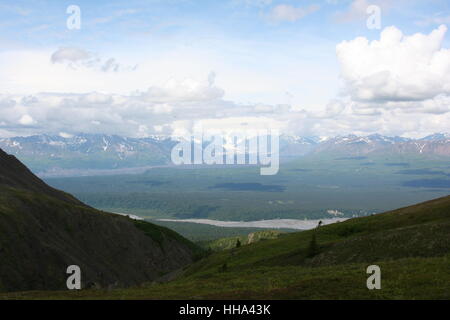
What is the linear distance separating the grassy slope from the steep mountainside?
2565 cm

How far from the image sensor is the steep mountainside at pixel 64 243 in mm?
88438

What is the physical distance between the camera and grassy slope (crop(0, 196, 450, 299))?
3484 centimetres

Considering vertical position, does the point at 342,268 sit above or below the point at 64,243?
above

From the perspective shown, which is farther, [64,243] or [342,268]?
[64,243]

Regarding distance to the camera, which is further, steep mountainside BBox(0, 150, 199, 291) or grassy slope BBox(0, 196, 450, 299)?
steep mountainside BBox(0, 150, 199, 291)

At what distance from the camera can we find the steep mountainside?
8844cm

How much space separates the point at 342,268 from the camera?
165 feet

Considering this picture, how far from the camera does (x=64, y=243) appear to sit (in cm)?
11162

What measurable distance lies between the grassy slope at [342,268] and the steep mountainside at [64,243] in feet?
84.2

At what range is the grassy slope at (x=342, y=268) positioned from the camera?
34844 mm

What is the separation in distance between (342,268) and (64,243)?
84.7m

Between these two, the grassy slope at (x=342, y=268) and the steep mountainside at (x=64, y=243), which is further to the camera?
the steep mountainside at (x=64, y=243)
